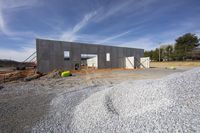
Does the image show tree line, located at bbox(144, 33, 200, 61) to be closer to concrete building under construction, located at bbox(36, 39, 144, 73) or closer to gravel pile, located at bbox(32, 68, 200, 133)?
concrete building under construction, located at bbox(36, 39, 144, 73)

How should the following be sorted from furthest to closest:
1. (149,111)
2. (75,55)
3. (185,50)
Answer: (185,50) < (75,55) < (149,111)

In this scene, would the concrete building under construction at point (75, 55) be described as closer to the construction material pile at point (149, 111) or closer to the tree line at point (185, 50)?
the construction material pile at point (149, 111)

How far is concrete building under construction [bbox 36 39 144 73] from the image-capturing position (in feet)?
50.8

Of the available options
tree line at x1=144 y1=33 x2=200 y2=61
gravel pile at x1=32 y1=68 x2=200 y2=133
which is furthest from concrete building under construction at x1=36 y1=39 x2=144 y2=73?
tree line at x1=144 y1=33 x2=200 y2=61

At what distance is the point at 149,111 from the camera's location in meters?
2.59

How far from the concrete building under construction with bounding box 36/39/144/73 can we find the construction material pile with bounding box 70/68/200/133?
13908 millimetres

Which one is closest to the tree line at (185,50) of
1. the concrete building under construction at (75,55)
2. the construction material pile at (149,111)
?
the concrete building under construction at (75,55)

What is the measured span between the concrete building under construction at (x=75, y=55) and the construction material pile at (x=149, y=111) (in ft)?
45.6

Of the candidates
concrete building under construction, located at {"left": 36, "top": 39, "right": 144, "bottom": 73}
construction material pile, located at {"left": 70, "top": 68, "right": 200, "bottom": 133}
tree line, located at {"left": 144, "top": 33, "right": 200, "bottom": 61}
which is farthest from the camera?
tree line, located at {"left": 144, "top": 33, "right": 200, "bottom": 61}

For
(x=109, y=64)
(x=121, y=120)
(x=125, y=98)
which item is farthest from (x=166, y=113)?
(x=109, y=64)

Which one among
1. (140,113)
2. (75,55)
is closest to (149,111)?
(140,113)

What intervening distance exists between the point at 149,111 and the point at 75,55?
16.5 meters

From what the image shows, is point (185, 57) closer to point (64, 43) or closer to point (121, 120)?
point (64, 43)

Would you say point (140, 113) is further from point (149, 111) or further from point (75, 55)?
point (75, 55)
